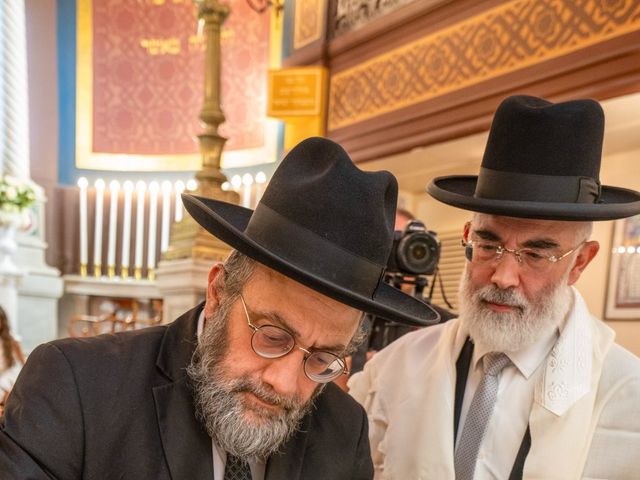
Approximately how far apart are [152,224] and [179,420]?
782 cm

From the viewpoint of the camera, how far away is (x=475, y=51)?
4727mm

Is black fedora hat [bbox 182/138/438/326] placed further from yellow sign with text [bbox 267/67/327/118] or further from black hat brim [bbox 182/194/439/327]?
yellow sign with text [bbox 267/67/327/118]

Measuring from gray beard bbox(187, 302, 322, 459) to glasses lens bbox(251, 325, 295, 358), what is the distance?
2.5 inches

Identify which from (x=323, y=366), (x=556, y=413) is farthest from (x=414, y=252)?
(x=323, y=366)

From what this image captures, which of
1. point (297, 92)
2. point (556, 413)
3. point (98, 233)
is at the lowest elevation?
point (98, 233)

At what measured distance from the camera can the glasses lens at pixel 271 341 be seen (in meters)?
1.18

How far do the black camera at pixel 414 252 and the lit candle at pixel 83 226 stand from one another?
23.3 ft

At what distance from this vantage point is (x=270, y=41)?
7.85 meters

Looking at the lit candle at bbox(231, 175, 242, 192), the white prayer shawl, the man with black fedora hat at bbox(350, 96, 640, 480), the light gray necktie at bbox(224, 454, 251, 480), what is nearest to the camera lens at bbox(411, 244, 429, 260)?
the white prayer shawl

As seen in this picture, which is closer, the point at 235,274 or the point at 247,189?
the point at 235,274

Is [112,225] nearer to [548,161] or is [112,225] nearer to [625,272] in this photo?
[625,272]

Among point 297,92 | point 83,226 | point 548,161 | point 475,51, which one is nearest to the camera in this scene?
point 548,161

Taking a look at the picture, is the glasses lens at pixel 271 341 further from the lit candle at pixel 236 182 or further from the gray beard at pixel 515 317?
the lit candle at pixel 236 182

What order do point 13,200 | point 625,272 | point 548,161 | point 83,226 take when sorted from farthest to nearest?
point 83,226
point 13,200
point 625,272
point 548,161
